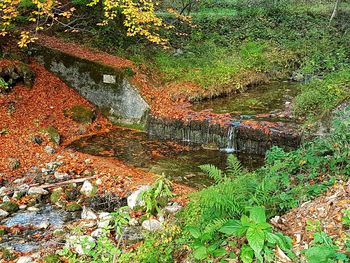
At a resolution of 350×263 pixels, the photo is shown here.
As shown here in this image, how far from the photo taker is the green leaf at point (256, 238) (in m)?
3.24

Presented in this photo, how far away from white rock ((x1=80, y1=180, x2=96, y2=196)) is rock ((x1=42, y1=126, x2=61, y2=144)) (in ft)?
9.62

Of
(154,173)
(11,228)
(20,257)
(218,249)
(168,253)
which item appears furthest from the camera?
(154,173)

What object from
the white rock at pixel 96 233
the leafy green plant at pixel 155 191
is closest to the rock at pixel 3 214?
the white rock at pixel 96 233

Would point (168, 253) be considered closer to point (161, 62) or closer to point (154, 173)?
point (154, 173)

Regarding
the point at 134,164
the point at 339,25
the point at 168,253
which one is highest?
the point at 339,25

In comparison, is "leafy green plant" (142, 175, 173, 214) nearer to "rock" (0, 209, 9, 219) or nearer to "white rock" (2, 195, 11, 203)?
"rock" (0, 209, 9, 219)

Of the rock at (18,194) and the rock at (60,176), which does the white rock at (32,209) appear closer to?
the rock at (18,194)

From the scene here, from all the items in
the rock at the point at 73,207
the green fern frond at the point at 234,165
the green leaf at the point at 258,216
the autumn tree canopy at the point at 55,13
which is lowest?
the rock at the point at 73,207

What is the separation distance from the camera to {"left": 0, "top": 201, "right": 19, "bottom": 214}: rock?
6953 millimetres

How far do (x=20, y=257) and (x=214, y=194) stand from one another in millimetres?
3181

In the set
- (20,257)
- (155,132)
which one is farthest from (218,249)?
(155,132)

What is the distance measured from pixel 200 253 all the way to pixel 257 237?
0.67 metres

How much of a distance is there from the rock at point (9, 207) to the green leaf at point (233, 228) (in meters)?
4.94

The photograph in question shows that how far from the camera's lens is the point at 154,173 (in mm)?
8633
